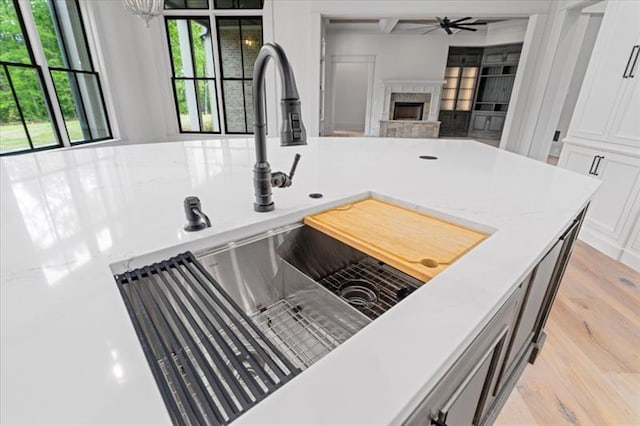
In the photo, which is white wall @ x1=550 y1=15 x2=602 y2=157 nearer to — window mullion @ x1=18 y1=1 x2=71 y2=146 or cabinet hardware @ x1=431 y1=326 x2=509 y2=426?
cabinet hardware @ x1=431 y1=326 x2=509 y2=426

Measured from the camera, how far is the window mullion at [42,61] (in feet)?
9.84

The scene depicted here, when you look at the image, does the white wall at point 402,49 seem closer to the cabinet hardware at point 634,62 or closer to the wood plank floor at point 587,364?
the cabinet hardware at point 634,62

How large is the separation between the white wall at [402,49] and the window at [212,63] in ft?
11.4

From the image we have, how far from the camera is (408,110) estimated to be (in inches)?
348

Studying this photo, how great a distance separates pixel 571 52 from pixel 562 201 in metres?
4.17

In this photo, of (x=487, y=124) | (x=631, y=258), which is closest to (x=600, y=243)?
(x=631, y=258)

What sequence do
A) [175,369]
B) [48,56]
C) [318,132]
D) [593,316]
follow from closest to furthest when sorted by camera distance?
[175,369] → [593,316] → [48,56] → [318,132]

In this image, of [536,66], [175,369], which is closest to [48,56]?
[175,369]

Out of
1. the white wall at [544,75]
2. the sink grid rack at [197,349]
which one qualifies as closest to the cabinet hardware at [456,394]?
the sink grid rack at [197,349]

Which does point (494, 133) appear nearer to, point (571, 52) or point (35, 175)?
point (571, 52)

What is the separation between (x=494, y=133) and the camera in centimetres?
819

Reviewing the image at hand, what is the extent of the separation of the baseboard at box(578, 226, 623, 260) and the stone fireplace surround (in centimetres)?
579

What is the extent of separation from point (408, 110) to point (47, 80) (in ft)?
26.7

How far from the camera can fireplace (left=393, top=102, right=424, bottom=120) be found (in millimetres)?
8641
